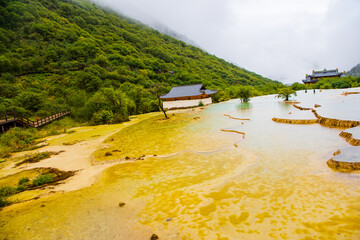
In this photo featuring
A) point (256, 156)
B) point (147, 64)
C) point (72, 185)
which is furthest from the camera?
point (147, 64)

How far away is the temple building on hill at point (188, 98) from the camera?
42375 millimetres

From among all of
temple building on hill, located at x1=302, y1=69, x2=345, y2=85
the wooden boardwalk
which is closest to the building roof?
the wooden boardwalk

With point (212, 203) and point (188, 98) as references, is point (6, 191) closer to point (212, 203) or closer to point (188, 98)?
point (212, 203)

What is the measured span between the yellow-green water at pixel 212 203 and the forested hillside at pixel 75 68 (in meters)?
20.8

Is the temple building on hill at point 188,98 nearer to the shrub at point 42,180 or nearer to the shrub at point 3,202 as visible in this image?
the shrub at point 42,180

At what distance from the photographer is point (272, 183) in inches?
201

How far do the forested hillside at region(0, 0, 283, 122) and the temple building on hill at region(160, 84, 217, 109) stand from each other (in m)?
3.64

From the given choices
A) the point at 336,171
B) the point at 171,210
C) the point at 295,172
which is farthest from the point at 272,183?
the point at 171,210

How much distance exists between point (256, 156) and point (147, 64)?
71807mm

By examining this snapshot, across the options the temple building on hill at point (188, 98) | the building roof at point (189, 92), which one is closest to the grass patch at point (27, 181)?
the temple building on hill at point (188, 98)

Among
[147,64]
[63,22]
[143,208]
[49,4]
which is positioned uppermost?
[49,4]

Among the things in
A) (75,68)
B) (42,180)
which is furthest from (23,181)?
(75,68)

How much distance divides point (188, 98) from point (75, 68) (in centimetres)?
3387

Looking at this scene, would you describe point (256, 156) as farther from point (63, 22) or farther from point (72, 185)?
point (63, 22)
